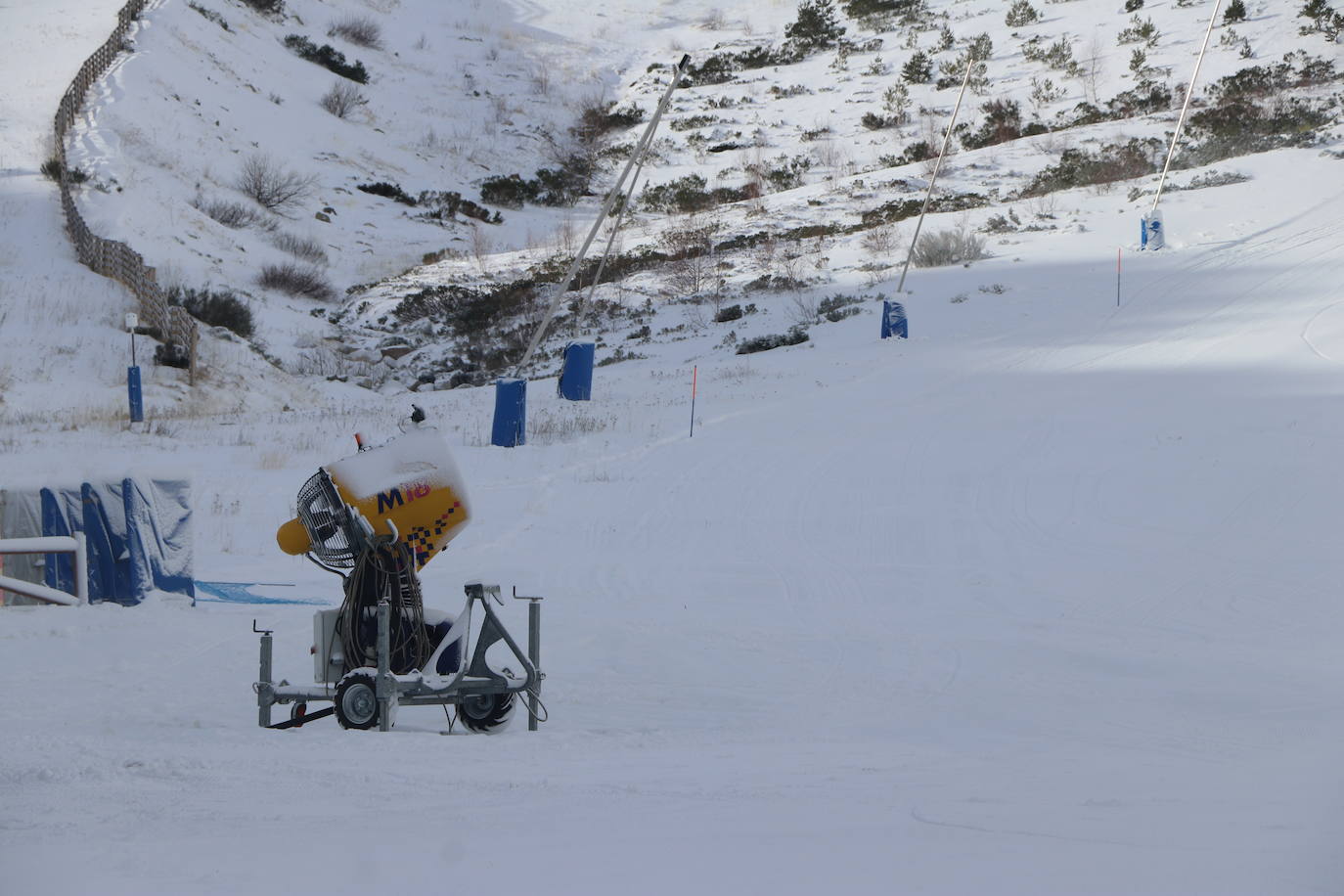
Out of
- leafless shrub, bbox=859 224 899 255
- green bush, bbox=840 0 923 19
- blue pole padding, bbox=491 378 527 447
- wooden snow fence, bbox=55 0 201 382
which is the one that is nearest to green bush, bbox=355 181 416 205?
wooden snow fence, bbox=55 0 201 382

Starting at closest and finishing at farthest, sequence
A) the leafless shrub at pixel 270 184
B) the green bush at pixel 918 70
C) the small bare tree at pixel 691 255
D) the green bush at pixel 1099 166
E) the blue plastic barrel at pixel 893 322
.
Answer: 1. the blue plastic barrel at pixel 893 322
2. the small bare tree at pixel 691 255
3. the green bush at pixel 1099 166
4. the leafless shrub at pixel 270 184
5. the green bush at pixel 918 70

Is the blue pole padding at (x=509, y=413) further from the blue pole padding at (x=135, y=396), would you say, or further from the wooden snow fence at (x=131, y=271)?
the wooden snow fence at (x=131, y=271)

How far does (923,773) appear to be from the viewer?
4887 mm

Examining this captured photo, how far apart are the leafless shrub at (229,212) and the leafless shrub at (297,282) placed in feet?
9.25

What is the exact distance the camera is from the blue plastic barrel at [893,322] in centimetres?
2369

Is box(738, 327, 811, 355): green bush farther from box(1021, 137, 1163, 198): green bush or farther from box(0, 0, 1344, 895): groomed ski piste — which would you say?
box(1021, 137, 1163, 198): green bush

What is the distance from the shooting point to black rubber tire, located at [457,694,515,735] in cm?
595

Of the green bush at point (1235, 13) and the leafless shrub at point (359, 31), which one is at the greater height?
the leafless shrub at point (359, 31)

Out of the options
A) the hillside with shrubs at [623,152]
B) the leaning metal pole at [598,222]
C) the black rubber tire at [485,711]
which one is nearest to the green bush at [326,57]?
the hillside with shrubs at [623,152]

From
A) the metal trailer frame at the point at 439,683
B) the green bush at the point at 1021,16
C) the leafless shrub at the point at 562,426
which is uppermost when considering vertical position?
the green bush at the point at 1021,16

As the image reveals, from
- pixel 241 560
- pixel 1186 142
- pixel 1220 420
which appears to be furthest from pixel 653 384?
pixel 1186 142

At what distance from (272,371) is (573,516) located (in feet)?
50.6

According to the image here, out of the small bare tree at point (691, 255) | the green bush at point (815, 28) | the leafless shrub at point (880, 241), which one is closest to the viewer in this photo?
the leafless shrub at point (880, 241)

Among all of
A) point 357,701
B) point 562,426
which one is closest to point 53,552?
point 357,701
